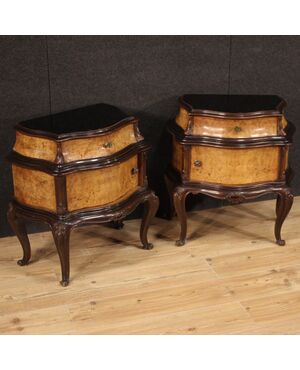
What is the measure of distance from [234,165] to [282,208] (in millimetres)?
361

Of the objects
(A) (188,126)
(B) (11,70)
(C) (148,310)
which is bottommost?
(C) (148,310)

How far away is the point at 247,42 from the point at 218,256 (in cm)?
116

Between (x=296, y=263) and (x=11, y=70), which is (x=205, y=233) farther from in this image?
(x=11, y=70)

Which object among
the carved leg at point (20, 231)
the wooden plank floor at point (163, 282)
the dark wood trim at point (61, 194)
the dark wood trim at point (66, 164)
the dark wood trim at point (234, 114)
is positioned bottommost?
the wooden plank floor at point (163, 282)

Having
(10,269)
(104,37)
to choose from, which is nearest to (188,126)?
(104,37)

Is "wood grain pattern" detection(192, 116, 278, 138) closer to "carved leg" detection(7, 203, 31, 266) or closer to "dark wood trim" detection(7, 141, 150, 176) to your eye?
"dark wood trim" detection(7, 141, 150, 176)

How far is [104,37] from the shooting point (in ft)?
10.3

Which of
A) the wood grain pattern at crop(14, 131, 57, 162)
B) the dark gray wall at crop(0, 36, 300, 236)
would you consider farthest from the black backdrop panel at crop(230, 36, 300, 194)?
the wood grain pattern at crop(14, 131, 57, 162)

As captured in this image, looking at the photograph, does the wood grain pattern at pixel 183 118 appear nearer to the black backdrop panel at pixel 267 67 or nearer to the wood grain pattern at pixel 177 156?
the wood grain pattern at pixel 177 156

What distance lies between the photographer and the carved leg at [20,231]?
2941 millimetres

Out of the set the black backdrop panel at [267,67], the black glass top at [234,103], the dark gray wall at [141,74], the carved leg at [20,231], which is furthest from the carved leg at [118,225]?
the black backdrop panel at [267,67]

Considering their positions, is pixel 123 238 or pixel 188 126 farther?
pixel 123 238

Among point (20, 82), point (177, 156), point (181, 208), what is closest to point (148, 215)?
point (181, 208)

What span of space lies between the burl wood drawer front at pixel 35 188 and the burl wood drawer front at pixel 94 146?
136mm
